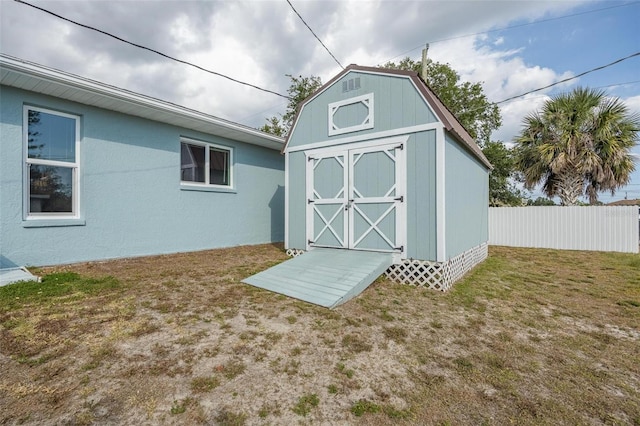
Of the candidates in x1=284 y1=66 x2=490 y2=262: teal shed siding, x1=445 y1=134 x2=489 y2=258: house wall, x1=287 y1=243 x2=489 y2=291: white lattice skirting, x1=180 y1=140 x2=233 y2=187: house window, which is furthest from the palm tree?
x1=180 y1=140 x2=233 y2=187: house window

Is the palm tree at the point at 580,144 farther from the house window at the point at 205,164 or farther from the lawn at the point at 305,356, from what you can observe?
the house window at the point at 205,164

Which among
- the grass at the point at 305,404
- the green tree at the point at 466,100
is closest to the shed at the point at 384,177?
the grass at the point at 305,404

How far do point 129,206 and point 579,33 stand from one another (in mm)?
12832

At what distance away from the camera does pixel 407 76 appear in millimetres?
5070

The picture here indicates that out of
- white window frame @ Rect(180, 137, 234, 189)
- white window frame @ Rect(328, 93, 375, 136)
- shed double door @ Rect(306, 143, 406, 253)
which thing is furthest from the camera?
white window frame @ Rect(180, 137, 234, 189)

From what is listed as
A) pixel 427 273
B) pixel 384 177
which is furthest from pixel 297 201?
pixel 427 273

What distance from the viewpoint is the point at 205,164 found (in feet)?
25.3

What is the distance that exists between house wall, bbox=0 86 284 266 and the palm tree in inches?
436

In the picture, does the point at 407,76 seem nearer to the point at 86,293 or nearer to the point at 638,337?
the point at 638,337

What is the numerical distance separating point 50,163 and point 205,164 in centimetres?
313

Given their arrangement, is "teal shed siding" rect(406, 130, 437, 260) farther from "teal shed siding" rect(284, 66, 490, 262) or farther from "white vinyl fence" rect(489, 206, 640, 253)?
"white vinyl fence" rect(489, 206, 640, 253)

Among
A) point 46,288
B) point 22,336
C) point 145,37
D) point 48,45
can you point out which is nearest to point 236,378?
point 22,336

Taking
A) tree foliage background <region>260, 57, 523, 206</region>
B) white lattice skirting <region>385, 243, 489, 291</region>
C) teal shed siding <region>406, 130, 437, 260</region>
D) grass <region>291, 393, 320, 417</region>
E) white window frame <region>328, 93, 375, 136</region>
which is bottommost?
grass <region>291, 393, 320, 417</region>

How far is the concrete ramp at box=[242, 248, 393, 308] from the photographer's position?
154 inches
